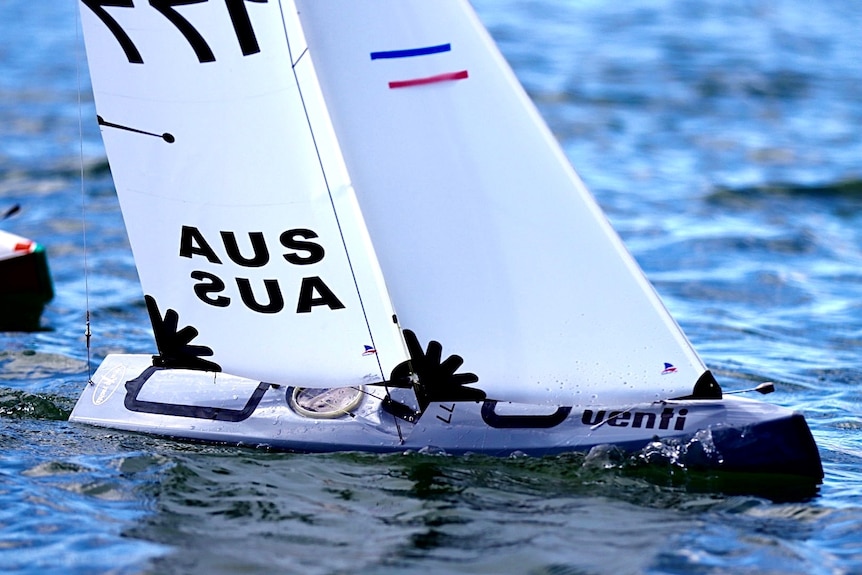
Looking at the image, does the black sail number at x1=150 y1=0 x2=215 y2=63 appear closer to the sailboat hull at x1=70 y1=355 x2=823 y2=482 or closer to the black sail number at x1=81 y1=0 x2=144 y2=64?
the black sail number at x1=81 y1=0 x2=144 y2=64

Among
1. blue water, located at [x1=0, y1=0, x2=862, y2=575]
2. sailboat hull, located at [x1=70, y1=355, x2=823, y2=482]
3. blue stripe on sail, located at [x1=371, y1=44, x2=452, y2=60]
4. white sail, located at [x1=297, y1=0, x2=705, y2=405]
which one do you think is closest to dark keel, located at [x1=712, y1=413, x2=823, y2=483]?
sailboat hull, located at [x1=70, y1=355, x2=823, y2=482]

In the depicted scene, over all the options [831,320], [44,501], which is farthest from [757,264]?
[44,501]

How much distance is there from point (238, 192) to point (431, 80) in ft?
3.15

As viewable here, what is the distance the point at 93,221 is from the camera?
399 inches

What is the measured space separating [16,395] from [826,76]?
12123mm

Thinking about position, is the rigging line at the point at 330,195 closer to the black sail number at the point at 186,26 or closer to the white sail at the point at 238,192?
the white sail at the point at 238,192

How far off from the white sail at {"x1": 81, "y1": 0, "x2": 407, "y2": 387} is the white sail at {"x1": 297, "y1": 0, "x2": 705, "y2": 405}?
138mm

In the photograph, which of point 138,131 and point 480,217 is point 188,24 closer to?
point 138,131

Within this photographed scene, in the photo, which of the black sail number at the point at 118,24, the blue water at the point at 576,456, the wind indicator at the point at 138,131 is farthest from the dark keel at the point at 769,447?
the black sail number at the point at 118,24

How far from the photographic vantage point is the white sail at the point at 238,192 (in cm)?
472

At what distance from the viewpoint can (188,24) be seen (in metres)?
4.68

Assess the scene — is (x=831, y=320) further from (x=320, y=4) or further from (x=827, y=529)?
(x=320, y=4)

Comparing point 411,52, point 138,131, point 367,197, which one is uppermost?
point 411,52

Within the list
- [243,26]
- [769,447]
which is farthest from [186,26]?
[769,447]
